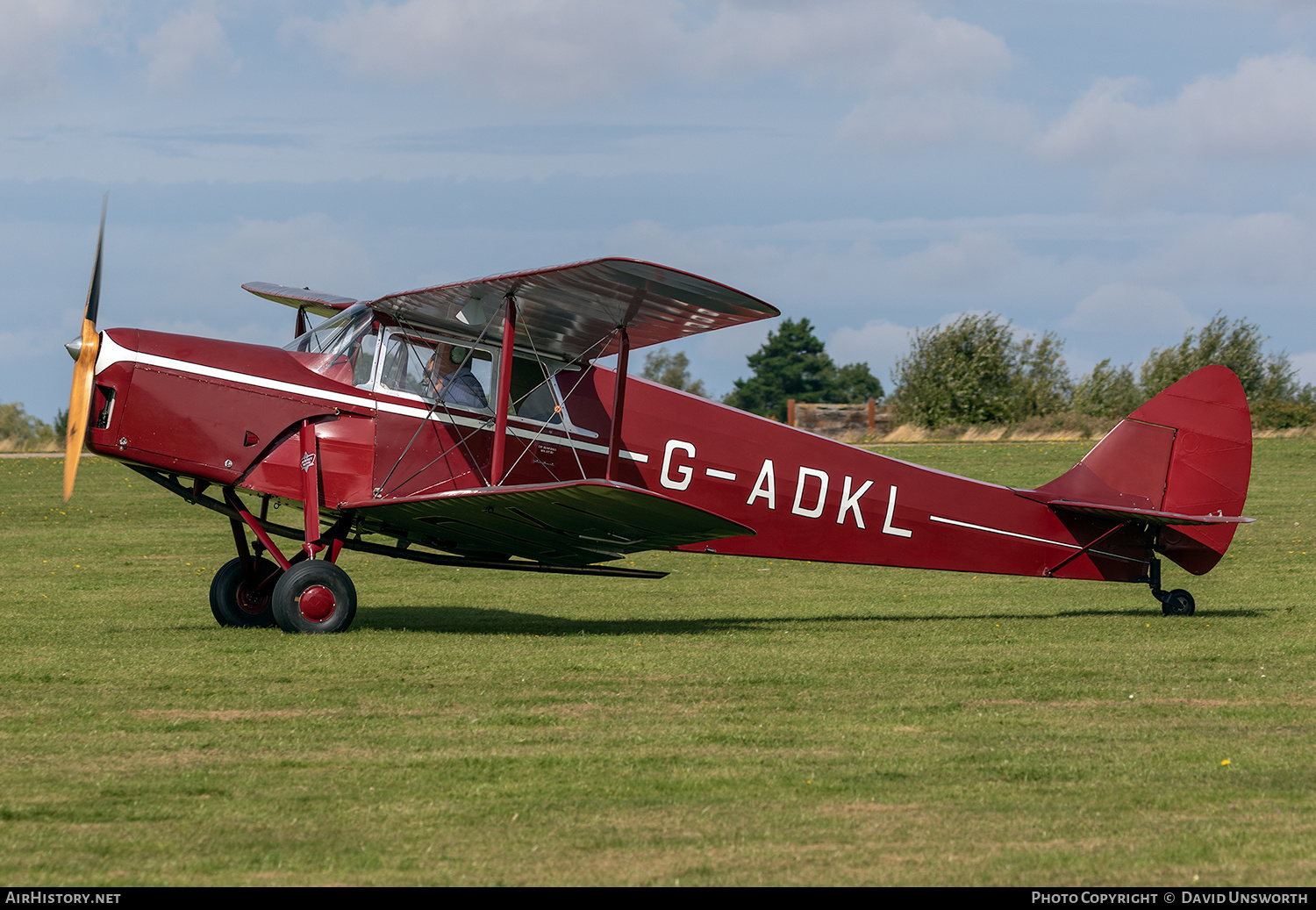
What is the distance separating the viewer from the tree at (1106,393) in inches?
2077

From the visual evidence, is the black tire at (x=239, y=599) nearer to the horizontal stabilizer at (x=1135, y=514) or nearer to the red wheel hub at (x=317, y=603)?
the red wheel hub at (x=317, y=603)

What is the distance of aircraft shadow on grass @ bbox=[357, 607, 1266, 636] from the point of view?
1068 cm

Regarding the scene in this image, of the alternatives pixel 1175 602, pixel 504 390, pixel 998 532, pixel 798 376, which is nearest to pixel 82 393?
pixel 504 390

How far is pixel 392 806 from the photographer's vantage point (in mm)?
5020

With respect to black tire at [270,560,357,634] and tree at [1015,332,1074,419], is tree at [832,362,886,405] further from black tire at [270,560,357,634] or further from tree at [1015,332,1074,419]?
black tire at [270,560,357,634]

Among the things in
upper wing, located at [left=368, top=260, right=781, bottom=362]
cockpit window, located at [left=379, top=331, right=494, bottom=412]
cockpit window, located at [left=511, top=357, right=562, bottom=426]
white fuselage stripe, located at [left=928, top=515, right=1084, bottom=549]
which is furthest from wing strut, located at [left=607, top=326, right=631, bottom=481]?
white fuselage stripe, located at [left=928, top=515, right=1084, bottom=549]

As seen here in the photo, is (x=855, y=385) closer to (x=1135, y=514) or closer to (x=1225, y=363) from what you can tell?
(x=1225, y=363)

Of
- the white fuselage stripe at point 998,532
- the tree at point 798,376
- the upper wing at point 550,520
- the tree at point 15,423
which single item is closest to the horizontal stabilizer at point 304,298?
the upper wing at point 550,520

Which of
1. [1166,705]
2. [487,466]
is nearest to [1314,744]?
[1166,705]

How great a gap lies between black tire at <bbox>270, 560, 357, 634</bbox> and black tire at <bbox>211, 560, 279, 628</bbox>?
106 cm

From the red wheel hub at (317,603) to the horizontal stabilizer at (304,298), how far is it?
11.0 feet

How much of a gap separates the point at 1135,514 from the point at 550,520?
221 inches

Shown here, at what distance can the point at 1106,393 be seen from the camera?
54.2 m
